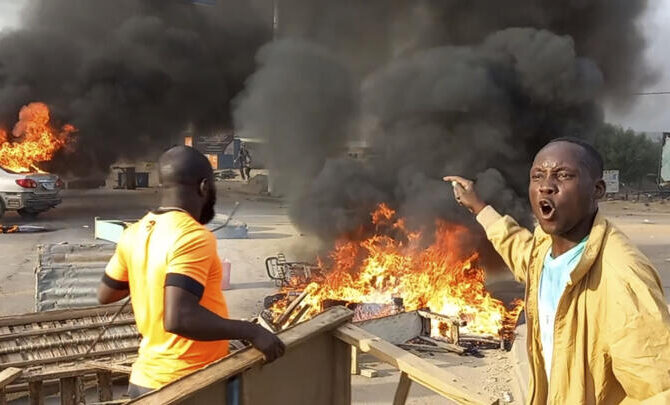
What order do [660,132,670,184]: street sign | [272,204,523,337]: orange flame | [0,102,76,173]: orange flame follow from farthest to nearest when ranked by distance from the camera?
[660,132,670,184]: street sign < [0,102,76,173]: orange flame < [272,204,523,337]: orange flame

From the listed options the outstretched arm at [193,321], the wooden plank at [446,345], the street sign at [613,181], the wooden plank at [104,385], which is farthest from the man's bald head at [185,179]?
the street sign at [613,181]

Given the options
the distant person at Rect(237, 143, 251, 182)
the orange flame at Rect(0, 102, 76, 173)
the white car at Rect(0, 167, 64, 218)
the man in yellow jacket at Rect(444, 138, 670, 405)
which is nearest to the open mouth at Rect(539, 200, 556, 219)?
the man in yellow jacket at Rect(444, 138, 670, 405)

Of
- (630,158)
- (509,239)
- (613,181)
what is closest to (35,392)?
(509,239)

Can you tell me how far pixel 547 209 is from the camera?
69.1 inches

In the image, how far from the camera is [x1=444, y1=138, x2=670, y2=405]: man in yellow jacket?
57.2 inches

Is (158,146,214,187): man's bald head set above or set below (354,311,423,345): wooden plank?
above

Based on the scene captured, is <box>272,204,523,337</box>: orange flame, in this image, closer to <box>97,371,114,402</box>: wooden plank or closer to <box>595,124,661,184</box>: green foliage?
<box>97,371,114,402</box>: wooden plank

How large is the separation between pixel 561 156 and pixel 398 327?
520cm

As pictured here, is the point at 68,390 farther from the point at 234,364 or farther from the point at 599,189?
the point at 599,189

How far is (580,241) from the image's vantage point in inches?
69.9

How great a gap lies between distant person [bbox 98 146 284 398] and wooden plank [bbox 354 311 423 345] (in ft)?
14.5

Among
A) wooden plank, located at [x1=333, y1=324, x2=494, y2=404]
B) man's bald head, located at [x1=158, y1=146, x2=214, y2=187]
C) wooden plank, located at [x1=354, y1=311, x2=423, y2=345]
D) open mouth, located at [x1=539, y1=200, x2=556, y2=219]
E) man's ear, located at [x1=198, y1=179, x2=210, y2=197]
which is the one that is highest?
man's bald head, located at [x1=158, y1=146, x2=214, y2=187]

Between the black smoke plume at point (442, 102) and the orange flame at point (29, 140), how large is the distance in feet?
23.6

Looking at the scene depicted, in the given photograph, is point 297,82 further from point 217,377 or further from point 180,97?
point 217,377
